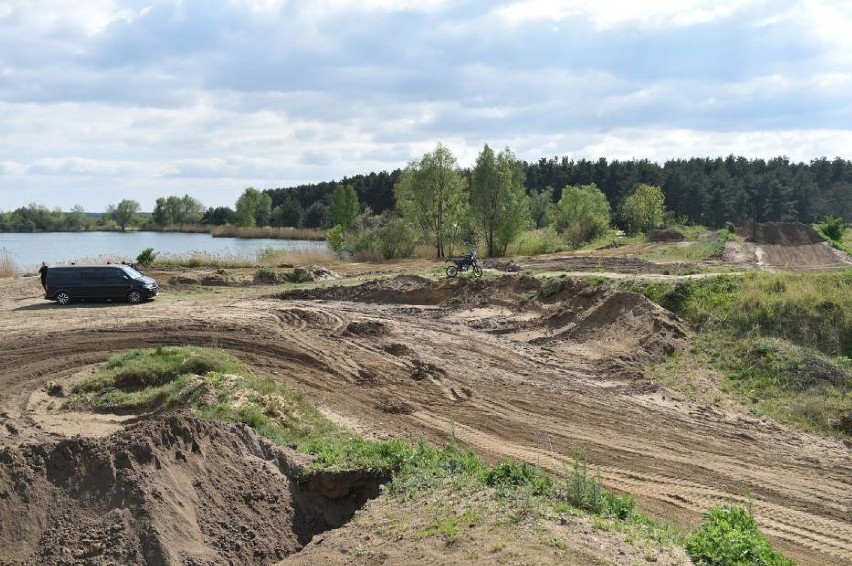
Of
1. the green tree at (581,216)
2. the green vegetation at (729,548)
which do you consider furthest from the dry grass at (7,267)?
the green tree at (581,216)

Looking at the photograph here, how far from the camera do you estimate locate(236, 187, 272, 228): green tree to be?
10944 centimetres

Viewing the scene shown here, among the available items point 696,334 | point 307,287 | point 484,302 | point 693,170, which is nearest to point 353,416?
point 696,334

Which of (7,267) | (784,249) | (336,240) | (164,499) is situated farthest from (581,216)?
(164,499)

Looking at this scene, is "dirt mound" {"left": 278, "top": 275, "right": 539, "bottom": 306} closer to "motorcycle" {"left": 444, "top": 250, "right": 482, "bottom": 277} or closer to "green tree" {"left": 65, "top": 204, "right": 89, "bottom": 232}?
"motorcycle" {"left": 444, "top": 250, "right": 482, "bottom": 277}

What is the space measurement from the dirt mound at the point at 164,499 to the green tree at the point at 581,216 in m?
56.6

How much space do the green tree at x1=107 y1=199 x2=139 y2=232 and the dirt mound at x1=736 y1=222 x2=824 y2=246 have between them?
9212cm

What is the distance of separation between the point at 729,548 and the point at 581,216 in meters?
65.3

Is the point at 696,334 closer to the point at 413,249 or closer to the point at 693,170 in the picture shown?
the point at 413,249

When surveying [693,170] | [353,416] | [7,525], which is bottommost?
[353,416]

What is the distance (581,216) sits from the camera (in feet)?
233

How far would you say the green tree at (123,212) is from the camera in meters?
113

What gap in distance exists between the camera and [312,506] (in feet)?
30.2

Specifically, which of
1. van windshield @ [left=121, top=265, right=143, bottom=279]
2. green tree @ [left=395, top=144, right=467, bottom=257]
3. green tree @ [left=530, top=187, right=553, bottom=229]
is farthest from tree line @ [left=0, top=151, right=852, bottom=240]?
van windshield @ [left=121, top=265, right=143, bottom=279]

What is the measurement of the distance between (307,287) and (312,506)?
80.9 ft
